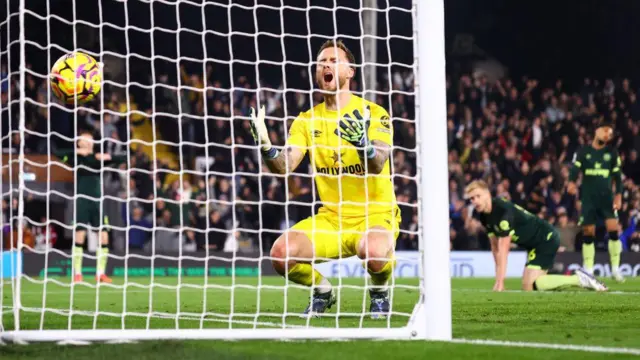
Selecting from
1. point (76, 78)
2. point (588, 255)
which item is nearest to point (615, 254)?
point (588, 255)

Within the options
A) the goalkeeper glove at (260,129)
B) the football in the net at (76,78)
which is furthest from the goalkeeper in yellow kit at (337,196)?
the football in the net at (76,78)

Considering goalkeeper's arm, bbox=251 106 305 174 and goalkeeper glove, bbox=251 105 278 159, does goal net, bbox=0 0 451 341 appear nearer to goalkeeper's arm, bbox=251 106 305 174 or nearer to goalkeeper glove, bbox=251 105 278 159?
goalkeeper's arm, bbox=251 106 305 174

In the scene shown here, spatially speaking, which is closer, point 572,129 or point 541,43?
point 572,129

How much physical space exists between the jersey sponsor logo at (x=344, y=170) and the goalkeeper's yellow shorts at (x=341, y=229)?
0.89ft

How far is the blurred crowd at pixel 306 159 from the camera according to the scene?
18.6 metres

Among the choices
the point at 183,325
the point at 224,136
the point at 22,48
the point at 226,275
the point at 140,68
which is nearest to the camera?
the point at 22,48

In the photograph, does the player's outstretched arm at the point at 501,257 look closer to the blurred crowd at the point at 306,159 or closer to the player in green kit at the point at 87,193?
the player in green kit at the point at 87,193

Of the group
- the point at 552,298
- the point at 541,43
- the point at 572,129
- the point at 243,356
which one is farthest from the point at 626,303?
the point at 541,43

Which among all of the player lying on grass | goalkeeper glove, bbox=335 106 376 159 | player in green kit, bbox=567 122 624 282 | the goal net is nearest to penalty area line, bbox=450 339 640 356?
goalkeeper glove, bbox=335 106 376 159

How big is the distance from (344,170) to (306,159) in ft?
39.5

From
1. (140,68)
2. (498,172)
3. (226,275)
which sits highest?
(140,68)

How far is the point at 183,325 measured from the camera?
5934 millimetres

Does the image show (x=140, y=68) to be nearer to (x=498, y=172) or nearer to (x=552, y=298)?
(x=498, y=172)

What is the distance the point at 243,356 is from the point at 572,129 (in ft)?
60.0
